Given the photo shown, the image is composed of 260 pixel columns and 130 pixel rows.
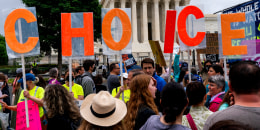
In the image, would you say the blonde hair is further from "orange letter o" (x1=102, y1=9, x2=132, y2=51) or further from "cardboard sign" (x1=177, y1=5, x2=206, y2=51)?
"cardboard sign" (x1=177, y1=5, x2=206, y2=51)

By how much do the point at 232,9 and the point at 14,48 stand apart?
965cm

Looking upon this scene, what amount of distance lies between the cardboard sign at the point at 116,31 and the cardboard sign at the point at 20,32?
4.62 feet

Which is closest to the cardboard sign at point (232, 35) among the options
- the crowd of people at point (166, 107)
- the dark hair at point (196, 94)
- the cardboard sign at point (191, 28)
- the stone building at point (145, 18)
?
the cardboard sign at point (191, 28)

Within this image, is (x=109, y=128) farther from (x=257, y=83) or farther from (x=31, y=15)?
(x=31, y=15)

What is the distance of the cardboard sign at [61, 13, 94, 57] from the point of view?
210 inches

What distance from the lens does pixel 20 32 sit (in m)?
4.84

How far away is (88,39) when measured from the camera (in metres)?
5.39

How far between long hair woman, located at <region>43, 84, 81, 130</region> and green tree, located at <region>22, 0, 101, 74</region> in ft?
91.7

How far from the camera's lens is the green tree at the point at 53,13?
30378 mm

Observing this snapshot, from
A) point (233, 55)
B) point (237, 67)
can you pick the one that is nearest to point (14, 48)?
point (237, 67)

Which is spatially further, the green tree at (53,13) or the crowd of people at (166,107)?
the green tree at (53,13)

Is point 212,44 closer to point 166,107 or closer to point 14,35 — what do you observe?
point 14,35

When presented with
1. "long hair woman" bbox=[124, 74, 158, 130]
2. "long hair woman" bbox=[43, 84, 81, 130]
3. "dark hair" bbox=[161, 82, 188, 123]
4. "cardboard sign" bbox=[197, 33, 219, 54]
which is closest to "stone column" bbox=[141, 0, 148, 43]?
"cardboard sign" bbox=[197, 33, 219, 54]

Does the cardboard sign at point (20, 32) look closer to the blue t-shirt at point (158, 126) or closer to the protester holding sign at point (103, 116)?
the protester holding sign at point (103, 116)
